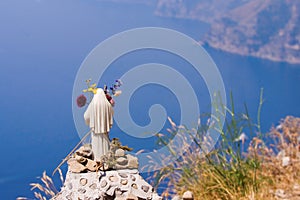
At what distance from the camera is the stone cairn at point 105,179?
1.23 meters

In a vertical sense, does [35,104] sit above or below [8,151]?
above

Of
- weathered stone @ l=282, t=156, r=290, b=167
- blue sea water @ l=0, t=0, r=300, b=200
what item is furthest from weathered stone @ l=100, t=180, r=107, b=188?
weathered stone @ l=282, t=156, r=290, b=167

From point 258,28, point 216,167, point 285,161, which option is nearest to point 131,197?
point 216,167

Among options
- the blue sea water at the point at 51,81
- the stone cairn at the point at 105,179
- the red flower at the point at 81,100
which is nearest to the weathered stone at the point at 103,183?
the stone cairn at the point at 105,179

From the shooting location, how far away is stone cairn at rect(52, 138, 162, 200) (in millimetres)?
1232

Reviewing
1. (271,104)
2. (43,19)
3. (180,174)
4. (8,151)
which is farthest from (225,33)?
(180,174)

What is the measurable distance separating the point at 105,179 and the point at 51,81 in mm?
5433

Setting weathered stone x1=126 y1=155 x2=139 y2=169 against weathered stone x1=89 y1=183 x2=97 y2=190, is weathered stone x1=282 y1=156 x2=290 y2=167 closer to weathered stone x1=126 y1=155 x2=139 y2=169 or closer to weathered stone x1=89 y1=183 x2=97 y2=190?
weathered stone x1=126 y1=155 x2=139 y2=169

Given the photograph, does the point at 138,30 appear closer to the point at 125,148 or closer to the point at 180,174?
the point at 125,148

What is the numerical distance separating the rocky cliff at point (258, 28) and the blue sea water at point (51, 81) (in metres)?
1.44

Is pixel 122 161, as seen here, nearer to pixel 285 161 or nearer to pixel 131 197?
pixel 131 197

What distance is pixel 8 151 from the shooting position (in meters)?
5.06

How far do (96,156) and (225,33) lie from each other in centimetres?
1443

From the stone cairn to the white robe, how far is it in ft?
0.15
